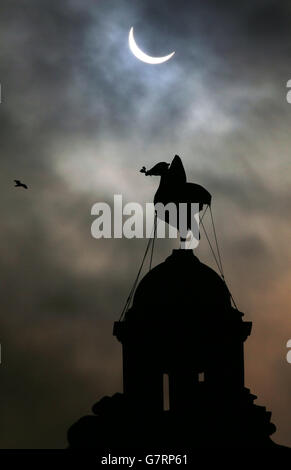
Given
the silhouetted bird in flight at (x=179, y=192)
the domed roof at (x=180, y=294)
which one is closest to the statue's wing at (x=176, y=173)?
the silhouetted bird in flight at (x=179, y=192)

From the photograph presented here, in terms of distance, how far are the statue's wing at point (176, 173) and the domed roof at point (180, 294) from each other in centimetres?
325

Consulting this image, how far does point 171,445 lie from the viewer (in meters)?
31.5

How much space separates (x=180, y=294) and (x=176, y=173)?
16.6 feet

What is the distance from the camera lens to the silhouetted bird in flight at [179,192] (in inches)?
1426

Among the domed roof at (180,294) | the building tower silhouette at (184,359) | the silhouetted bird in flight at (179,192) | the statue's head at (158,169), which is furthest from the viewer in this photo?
the statue's head at (158,169)

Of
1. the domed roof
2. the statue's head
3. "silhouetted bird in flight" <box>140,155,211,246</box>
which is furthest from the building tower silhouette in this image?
the statue's head

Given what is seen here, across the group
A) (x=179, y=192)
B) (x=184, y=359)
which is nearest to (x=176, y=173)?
(x=179, y=192)

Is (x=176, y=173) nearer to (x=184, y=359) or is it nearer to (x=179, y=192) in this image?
(x=179, y=192)

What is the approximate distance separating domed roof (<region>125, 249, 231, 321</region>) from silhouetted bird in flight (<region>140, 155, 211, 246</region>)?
237 cm

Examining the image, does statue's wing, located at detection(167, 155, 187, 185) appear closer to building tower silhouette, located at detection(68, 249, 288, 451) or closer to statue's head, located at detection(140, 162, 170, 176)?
statue's head, located at detection(140, 162, 170, 176)

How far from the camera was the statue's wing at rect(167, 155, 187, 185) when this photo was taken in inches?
1427

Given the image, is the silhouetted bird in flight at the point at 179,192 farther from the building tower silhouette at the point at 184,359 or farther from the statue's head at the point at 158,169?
the building tower silhouette at the point at 184,359

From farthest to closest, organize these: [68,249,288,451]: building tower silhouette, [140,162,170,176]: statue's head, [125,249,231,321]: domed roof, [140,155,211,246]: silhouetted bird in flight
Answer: [140,162,170,176]: statue's head < [140,155,211,246]: silhouetted bird in flight < [125,249,231,321]: domed roof < [68,249,288,451]: building tower silhouette

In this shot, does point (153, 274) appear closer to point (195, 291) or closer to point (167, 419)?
point (195, 291)
